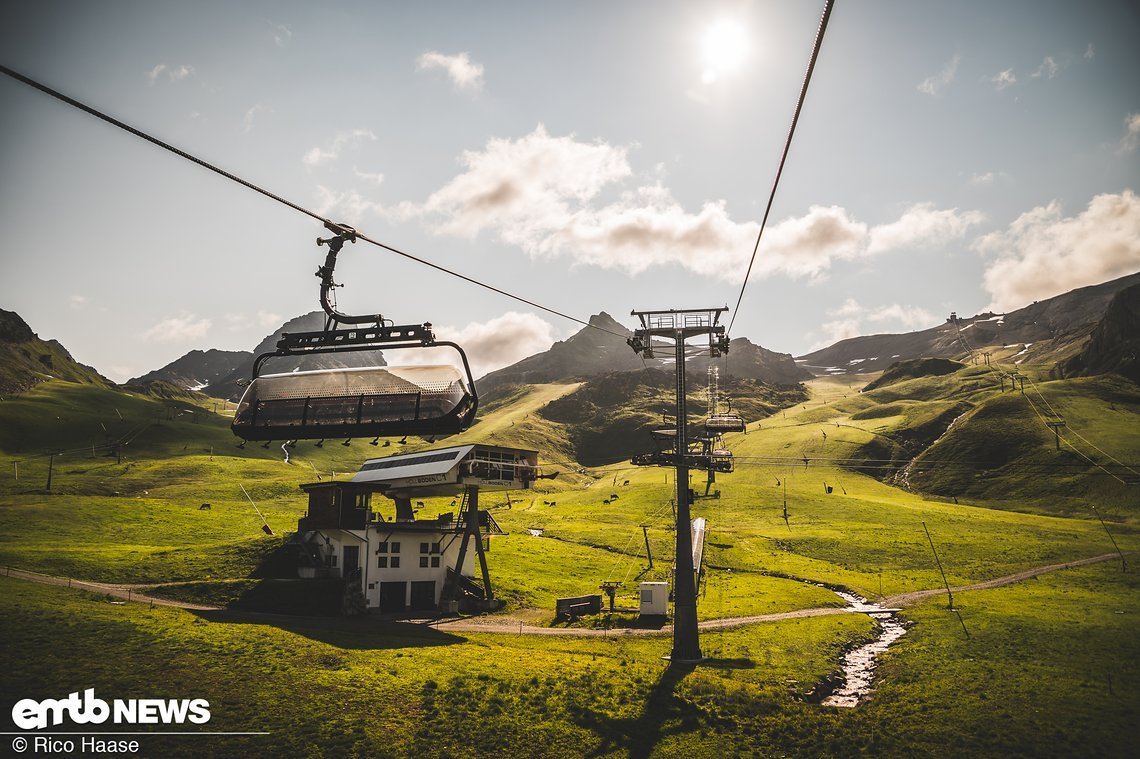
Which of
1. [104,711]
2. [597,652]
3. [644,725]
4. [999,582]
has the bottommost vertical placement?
[999,582]

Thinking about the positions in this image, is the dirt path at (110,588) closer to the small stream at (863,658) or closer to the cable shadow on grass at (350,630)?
the cable shadow on grass at (350,630)

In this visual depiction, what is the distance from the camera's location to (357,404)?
20.6m

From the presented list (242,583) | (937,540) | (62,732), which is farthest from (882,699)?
(937,540)

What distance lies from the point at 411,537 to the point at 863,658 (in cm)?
3636

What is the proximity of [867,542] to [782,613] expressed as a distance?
152 feet

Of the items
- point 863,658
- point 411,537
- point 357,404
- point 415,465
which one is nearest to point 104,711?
point 357,404

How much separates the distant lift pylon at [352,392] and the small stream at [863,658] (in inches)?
977

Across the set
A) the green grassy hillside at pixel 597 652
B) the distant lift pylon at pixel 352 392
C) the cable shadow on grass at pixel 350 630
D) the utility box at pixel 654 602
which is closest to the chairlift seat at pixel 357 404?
the distant lift pylon at pixel 352 392

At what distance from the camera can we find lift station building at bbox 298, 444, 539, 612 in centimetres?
5480

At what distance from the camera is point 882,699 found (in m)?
31.7

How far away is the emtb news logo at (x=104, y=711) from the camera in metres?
23.0

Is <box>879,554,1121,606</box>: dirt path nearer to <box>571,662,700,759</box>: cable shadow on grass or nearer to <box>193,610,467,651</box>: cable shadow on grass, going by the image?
<box>571,662,700,759</box>: cable shadow on grass

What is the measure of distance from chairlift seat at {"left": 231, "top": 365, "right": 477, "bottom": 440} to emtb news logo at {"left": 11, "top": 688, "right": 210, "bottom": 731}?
1182 cm

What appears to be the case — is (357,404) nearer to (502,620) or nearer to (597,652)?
(597,652)
